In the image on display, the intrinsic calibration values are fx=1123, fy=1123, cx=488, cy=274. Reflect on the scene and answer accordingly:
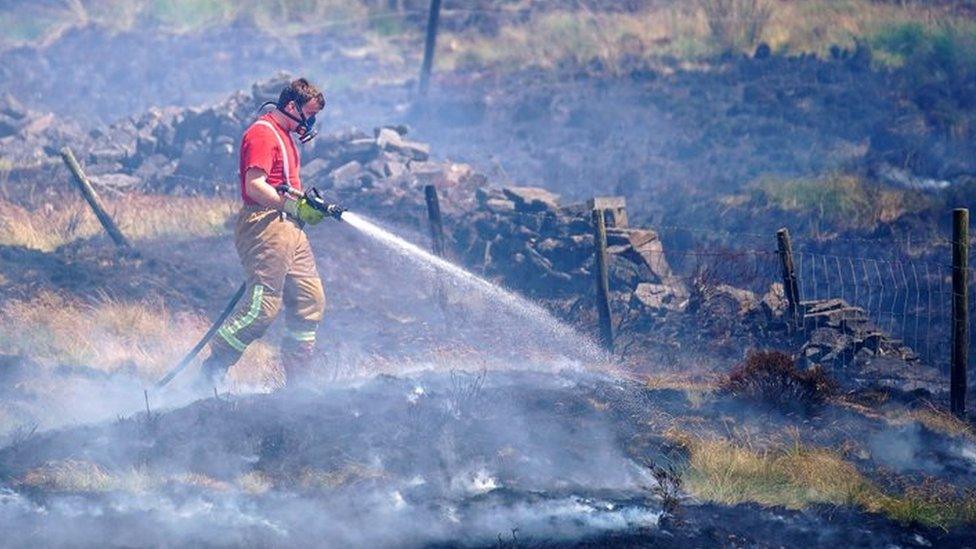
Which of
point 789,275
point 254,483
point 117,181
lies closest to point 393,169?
point 117,181

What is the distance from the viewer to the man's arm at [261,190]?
813 centimetres

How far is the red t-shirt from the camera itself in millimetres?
8219

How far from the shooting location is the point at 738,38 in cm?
2402

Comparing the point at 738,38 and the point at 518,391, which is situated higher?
the point at 738,38

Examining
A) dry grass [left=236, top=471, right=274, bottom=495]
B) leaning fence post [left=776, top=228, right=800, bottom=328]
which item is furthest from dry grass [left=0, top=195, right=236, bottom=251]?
leaning fence post [left=776, top=228, right=800, bottom=328]

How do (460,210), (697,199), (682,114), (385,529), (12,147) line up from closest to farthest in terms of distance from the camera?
1. (385,529)
2. (460,210)
3. (697,199)
4. (12,147)
5. (682,114)

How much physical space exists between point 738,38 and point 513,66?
5004mm

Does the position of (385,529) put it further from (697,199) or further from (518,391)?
(697,199)

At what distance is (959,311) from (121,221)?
386 inches

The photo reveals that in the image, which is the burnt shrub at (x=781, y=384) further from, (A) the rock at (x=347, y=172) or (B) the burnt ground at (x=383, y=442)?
(A) the rock at (x=347, y=172)

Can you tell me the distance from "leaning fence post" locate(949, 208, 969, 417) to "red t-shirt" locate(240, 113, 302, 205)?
16.9ft

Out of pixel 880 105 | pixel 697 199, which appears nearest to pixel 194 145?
pixel 697 199

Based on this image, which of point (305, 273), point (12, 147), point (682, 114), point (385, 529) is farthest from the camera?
point (682, 114)

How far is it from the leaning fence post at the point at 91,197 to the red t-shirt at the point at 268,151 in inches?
130
